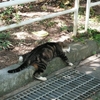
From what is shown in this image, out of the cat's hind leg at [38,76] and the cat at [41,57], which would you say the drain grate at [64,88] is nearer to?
the cat's hind leg at [38,76]

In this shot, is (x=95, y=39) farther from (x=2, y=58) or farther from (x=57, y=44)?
(x=2, y=58)

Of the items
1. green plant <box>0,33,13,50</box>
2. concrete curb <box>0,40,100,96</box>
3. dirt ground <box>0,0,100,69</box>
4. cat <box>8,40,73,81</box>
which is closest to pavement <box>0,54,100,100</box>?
→ concrete curb <box>0,40,100,96</box>

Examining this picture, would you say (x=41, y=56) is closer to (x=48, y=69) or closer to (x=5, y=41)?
(x=48, y=69)

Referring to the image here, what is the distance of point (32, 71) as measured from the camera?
475cm

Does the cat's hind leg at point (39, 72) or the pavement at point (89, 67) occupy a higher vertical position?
the cat's hind leg at point (39, 72)

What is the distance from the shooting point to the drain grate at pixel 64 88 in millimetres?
4379

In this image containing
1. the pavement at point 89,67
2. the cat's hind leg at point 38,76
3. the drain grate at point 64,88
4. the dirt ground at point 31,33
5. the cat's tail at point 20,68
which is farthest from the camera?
the dirt ground at point 31,33

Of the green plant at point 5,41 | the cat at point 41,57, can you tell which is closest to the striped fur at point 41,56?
the cat at point 41,57

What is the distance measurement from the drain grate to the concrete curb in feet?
0.55

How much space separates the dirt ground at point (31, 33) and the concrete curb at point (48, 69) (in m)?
0.47

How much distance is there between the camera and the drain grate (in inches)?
172

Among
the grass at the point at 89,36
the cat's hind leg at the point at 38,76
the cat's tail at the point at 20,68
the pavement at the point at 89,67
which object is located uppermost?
the grass at the point at 89,36

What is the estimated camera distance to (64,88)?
4629 millimetres

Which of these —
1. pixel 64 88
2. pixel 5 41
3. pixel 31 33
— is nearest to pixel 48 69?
pixel 64 88
